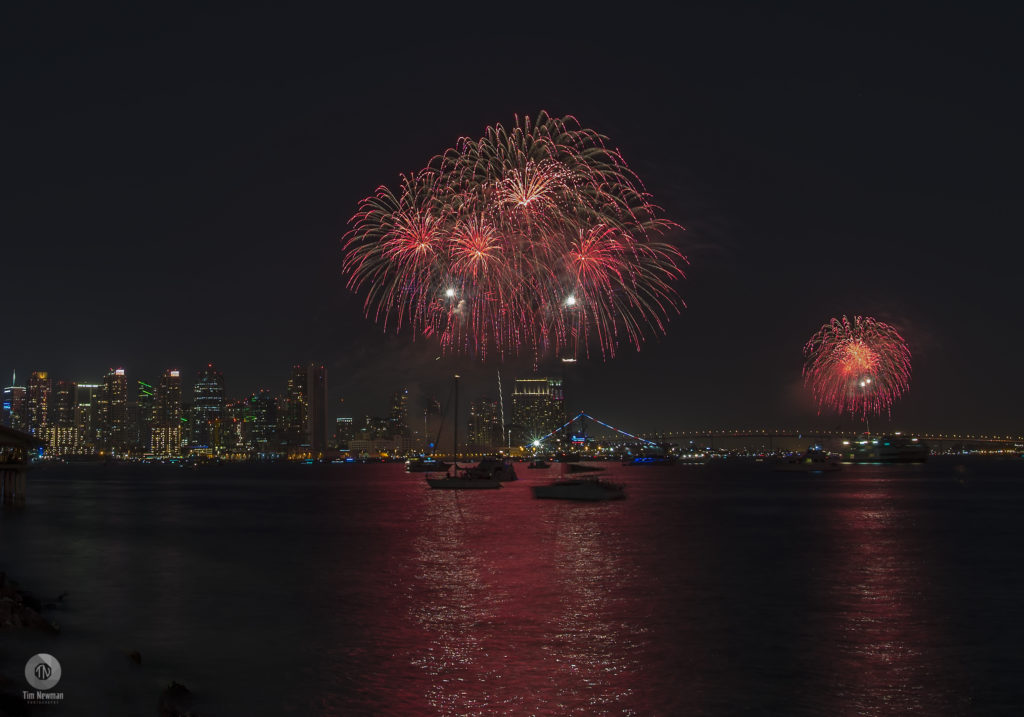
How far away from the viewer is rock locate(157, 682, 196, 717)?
54.4 feet

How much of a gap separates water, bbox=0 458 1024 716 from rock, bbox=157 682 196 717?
0.32 meters

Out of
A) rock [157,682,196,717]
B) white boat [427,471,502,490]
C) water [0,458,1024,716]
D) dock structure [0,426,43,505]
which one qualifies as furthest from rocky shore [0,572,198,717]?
white boat [427,471,502,490]

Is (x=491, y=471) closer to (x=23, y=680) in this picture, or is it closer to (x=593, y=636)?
(x=593, y=636)

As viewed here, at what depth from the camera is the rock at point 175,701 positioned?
16578 mm

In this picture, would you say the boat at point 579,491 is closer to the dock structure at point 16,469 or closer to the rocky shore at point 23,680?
the dock structure at point 16,469

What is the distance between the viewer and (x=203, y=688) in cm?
1892

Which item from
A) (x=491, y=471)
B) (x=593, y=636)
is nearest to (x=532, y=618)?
(x=593, y=636)

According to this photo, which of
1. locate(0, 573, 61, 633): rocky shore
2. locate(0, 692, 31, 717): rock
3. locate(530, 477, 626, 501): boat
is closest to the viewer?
locate(0, 692, 31, 717): rock

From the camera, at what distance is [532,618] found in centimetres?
2583

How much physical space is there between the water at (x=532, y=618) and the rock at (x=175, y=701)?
1.04 feet

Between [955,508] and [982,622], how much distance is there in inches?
2230

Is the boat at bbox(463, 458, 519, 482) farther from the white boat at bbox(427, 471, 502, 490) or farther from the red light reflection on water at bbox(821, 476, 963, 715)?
the red light reflection on water at bbox(821, 476, 963, 715)

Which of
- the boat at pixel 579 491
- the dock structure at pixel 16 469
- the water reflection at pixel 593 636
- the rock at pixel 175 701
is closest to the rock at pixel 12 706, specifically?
the rock at pixel 175 701

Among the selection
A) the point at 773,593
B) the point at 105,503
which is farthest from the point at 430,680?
the point at 105,503
